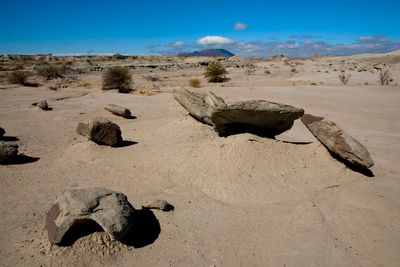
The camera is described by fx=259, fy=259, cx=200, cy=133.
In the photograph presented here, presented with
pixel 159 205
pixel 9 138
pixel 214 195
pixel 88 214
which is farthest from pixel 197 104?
pixel 88 214

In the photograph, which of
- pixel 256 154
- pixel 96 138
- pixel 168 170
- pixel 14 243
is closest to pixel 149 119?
pixel 96 138

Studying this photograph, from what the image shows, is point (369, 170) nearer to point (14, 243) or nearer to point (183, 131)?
point (183, 131)

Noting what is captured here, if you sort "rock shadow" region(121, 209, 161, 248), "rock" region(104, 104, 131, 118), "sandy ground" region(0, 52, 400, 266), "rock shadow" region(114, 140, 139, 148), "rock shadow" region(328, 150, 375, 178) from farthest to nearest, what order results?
"rock" region(104, 104, 131, 118), "rock shadow" region(114, 140, 139, 148), "rock shadow" region(328, 150, 375, 178), "rock shadow" region(121, 209, 161, 248), "sandy ground" region(0, 52, 400, 266)

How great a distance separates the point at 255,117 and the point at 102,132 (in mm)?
4479

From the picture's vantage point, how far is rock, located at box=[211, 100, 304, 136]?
6.41m

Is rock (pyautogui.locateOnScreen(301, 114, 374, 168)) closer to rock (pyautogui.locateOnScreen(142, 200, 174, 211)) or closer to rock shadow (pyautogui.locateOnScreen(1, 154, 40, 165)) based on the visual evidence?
rock (pyautogui.locateOnScreen(142, 200, 174, 211))

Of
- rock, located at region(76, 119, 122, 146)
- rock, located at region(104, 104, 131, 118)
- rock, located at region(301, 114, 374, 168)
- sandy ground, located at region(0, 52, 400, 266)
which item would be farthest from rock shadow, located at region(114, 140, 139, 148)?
rock, located at region(301, 114, 374, 168)

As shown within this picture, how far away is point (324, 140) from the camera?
634cm

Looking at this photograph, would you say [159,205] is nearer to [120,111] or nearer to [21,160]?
[21,160]

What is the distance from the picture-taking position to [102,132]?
773 centimetres

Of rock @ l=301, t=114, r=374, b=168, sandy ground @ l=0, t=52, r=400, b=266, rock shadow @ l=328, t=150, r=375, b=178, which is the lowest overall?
sandy ground @ l=0, t=52, r=400, b=266

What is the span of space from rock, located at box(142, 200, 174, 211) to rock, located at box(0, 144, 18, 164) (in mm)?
4176

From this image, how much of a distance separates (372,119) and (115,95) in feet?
48.0

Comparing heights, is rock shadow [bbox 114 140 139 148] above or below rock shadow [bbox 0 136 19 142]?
below
